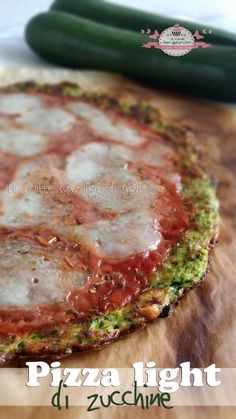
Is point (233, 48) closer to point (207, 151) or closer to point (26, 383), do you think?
point (207, 151)

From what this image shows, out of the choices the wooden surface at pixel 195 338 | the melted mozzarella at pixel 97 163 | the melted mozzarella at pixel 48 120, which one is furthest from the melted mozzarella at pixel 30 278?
the melted mozzarella at pixel 48 120

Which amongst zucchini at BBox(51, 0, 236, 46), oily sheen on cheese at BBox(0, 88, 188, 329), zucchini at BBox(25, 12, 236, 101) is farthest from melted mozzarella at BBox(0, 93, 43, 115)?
zucchini at BBox(51, 0, 236, 46)

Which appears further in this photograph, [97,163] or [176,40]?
[176,40]

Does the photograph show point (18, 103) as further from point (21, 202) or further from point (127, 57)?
point (21, 202)

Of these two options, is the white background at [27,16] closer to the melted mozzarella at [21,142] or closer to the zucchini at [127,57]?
the zucchini at [127,57]

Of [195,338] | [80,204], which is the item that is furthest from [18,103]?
[195,338]

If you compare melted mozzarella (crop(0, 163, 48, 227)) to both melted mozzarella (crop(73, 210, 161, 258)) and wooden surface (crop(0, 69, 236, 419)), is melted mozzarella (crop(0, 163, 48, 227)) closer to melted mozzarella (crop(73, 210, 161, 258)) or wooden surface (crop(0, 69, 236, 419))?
melted mozzarella (crop(73, 210, 161, 258))

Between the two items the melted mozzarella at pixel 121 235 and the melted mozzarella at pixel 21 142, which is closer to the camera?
the melted mozzarella at pixel 121 235
